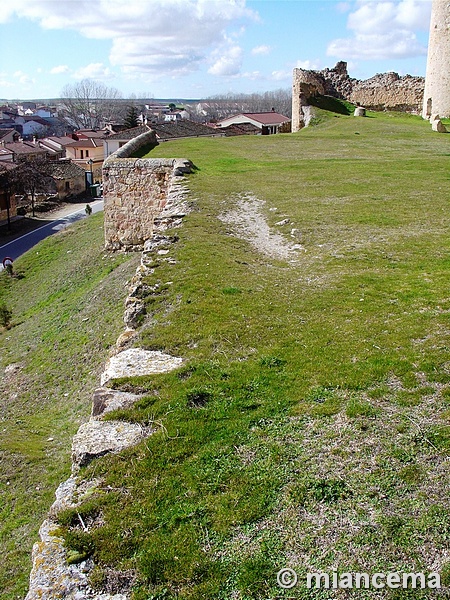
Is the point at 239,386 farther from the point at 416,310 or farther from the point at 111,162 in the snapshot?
the point at 111,162

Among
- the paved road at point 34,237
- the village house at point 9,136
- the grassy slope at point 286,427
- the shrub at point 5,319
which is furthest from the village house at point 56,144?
the grassy slope at point 286,427

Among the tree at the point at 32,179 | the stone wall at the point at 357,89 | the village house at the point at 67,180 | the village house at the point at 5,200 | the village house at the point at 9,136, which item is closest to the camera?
the stone wall at the point at 357,89

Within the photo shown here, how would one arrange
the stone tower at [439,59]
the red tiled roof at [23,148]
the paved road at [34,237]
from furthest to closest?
the red tiled roof at [23,148], the paved road at [34,237], the stone tower at [439,59]

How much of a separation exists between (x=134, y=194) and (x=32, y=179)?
29307mm

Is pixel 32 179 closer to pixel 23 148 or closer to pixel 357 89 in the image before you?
pixel 23 148

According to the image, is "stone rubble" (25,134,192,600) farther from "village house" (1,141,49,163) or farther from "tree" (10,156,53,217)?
"village house" (1,141,49,163)

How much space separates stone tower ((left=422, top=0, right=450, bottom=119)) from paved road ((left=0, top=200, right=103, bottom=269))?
23292mm

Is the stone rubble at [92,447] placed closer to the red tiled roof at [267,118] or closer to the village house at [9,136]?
the red tiled roof at [267,118]

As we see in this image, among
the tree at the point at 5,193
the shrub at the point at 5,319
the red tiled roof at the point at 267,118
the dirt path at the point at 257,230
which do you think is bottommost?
the shrub at the point at 5,319

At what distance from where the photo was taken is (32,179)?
41.0m

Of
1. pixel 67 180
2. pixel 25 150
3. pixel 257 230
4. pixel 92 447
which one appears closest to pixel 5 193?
pixel 67 180

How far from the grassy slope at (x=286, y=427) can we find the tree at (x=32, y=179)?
35.4 m

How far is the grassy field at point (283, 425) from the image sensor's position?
9.87 feet

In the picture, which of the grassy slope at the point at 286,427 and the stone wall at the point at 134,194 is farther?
the stone wall at the point at 134,194
